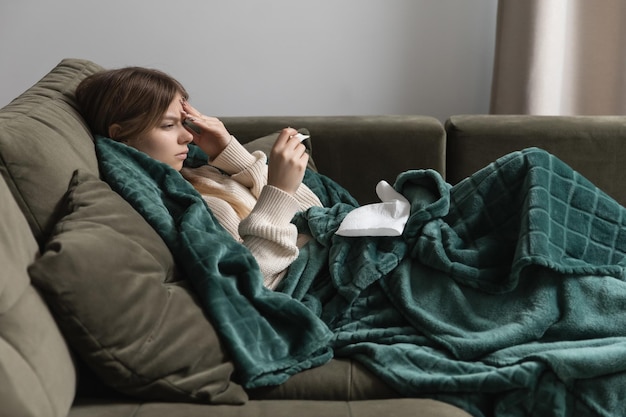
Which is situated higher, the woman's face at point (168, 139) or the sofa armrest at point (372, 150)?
the woman's face at point (168, 139)

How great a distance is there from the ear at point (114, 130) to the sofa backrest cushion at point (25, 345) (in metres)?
0.55

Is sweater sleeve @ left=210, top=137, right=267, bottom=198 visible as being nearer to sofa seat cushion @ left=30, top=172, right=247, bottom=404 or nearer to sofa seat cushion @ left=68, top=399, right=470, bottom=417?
sofa seat cushion @ left=30, top=172, right=247, bottom=404

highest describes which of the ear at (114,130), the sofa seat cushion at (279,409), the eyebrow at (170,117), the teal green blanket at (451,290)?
the eyebrow at (170,117)

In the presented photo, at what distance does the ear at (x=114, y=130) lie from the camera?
1845 mm

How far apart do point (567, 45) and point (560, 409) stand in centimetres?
188

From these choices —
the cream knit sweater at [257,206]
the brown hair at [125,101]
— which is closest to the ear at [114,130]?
the brown hair at [125,101]

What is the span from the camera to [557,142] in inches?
93.5

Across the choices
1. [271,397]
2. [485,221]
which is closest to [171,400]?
[271,397]

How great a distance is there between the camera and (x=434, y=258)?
1683 millimetres

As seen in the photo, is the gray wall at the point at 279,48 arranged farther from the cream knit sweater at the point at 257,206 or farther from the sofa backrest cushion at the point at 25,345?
the sofa backrest cushion at the point at 25,345

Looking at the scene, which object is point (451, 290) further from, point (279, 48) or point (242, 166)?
point (279, 48)

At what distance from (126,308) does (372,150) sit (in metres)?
1.26

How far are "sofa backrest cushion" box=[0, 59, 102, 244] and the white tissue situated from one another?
21.9 inches

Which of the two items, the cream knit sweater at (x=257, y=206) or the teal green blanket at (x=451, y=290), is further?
the cream knit sweater at (x=257, y=206)
